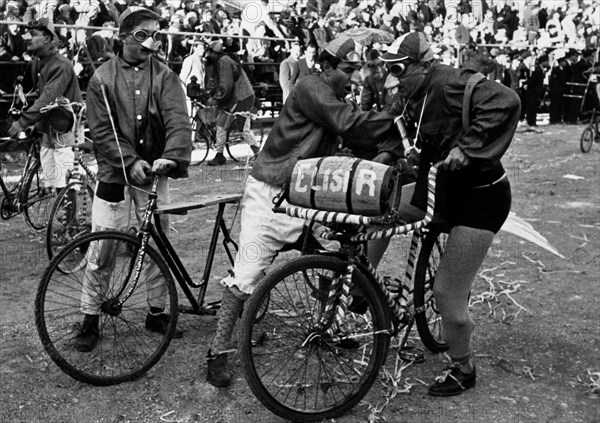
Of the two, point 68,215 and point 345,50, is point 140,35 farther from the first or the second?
point 68,215

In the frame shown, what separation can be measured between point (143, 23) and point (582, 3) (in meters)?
25.9

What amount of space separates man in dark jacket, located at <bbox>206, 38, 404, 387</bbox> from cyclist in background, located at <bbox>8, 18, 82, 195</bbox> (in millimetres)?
3733

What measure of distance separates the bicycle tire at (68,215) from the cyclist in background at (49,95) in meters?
0.41

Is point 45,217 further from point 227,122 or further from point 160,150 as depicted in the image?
point 227,122

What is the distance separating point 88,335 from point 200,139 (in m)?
10.0

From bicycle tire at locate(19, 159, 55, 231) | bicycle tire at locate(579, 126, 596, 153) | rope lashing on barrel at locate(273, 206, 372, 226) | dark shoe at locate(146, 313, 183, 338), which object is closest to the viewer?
rope lashing on barrel at locate(273, 206, 372, 226)

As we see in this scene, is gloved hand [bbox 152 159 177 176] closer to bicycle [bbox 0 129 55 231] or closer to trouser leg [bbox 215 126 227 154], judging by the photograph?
bicycle [bbox 0 129 55 231]

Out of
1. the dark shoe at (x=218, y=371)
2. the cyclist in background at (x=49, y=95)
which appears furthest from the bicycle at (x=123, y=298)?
the cyclist in background at (x=49, y=95)

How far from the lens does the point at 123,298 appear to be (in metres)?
4.92

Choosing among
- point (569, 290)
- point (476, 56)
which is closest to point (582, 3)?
point (476, 56)

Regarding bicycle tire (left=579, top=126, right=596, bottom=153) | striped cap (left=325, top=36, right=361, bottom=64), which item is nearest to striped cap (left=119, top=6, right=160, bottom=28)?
striped cap (left=325, top=36, right=361, bottom=64)

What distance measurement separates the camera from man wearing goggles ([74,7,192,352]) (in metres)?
5.16

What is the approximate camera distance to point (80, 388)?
4750mm

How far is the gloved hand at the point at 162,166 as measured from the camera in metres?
5.00
